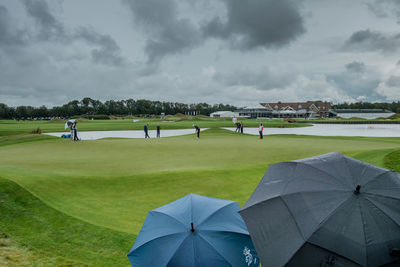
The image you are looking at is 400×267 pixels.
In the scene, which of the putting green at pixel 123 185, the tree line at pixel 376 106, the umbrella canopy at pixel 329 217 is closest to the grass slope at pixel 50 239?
the putting green at pixel 123 185

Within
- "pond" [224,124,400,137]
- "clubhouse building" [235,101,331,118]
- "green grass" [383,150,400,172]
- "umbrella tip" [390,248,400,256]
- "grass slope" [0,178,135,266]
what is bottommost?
"pond" [224,124,400,137]

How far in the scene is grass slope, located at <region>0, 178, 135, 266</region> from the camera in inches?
233

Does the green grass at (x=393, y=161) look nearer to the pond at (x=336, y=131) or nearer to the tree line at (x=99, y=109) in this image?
the pond at (x=336, y=131)

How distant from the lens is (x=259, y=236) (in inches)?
164

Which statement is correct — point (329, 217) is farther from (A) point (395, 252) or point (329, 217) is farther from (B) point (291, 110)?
(B) point (291, 110)

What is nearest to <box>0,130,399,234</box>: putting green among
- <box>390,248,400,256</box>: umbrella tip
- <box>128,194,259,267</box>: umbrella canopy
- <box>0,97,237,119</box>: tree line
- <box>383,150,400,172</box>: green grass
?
<box>128,194,259,267</box>: umbrella canopy

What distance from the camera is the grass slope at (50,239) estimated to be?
19.4 ft

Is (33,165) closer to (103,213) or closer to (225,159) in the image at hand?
(103,213)

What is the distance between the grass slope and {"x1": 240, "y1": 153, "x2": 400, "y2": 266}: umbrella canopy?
376 cm

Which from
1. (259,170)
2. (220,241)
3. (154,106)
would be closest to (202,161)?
(259,170)

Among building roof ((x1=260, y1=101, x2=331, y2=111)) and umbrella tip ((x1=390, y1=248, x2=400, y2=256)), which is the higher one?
building roof ((x1=260, y1=101, x2=331, y2=111))

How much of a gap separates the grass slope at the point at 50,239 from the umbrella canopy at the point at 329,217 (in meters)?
3.76

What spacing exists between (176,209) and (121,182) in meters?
7.68

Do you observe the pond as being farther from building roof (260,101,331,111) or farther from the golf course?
building roof (260,101,331,111)
